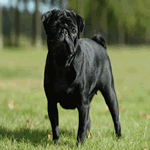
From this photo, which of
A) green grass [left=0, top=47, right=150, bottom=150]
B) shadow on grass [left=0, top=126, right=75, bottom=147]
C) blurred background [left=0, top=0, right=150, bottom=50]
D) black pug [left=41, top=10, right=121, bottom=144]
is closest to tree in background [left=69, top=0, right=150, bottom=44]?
blurred background [left=0, top=0, right=150, bottom=50]

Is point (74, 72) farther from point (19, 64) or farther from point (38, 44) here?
point (38, 44)

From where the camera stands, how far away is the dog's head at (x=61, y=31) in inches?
103

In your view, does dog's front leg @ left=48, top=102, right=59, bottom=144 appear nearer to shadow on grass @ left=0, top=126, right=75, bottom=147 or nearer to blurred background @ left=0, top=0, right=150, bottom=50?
shadow on grass @ left=0, top=126, right=75, bottom=147

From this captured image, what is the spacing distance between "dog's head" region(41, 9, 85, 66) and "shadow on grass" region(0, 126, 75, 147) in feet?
4.44

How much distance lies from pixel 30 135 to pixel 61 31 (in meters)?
1.87

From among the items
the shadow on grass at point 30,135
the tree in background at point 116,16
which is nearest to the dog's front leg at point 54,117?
the shadow on grass at point 30,135

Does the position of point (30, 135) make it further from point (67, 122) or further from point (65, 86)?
point (65, 86)

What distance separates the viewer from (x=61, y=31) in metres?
2.61

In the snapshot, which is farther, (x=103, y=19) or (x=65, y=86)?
(x=103, y=19)

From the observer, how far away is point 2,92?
825 cm

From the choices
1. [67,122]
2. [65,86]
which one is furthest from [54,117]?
[67,122]

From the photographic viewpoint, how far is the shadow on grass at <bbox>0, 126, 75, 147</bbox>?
333cm

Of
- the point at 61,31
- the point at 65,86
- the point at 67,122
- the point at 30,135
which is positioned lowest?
the point at 67,122

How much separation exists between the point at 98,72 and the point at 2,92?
5658 millimetres
